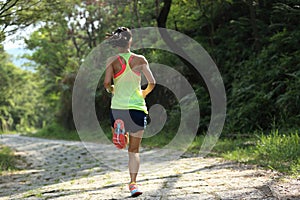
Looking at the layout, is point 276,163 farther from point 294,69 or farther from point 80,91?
point 80,91

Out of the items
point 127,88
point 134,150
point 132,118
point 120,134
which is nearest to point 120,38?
point 127,88

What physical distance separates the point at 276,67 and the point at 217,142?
8.57ft

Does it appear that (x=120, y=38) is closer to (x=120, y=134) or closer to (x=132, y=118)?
(x=132, y=118)

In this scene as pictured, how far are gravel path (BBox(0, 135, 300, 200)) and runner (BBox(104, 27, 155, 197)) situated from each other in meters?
0.58

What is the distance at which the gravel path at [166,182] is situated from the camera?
3.93 metres

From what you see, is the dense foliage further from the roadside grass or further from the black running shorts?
the black running shorts

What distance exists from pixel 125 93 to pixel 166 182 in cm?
141

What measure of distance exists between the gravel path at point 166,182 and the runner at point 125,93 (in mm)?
579

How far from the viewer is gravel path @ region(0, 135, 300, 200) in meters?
3.93

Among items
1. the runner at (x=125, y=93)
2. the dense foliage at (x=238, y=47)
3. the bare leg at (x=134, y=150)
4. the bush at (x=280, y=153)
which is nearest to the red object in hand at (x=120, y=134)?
the runner at (x=125, y=93)

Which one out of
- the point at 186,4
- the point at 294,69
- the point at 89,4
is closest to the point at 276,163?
the point at 294,69

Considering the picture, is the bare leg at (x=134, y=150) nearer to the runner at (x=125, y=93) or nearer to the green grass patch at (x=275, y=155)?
the runner at (x=125, y=93)

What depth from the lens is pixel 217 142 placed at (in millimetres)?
8742

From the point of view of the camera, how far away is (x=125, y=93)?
4.11 meters
